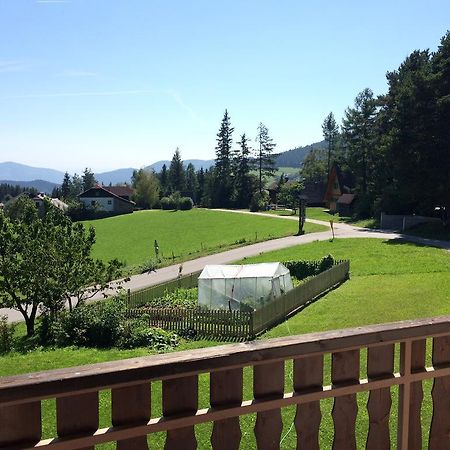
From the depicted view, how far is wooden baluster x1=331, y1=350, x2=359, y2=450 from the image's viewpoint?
9.59 ft

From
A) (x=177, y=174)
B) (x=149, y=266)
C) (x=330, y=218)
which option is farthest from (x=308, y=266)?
(x=177, y=174)

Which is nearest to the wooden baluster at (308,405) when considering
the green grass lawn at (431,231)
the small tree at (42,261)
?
the small tree at (42,261)

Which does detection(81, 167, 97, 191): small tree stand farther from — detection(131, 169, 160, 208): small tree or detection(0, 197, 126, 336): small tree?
detection(0, 197, 126, 336): small tree

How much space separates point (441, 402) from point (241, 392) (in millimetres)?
1524

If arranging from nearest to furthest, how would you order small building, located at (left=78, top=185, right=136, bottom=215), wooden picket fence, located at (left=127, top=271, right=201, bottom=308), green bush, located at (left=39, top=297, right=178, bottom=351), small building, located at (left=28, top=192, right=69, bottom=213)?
1. green bush, located at (left=39, top=297, right=178, bottom=351)
2. small building, located at (left=28, top=192, right=69, bottom=213)
3. wooden picket fence, located at (left=127, top=271, right=201, bottom=308)
4. small building, located at (left=78, top=185, right=136, bottom=215)

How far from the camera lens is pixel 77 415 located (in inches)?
91.4

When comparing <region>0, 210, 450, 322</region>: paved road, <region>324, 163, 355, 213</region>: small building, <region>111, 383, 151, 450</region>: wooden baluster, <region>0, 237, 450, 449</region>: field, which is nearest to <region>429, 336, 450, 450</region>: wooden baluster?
<region>111, 383, 151, 450</region>: wooden baluster

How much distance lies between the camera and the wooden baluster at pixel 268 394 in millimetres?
2697

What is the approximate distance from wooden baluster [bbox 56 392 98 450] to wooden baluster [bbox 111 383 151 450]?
10 centimetres

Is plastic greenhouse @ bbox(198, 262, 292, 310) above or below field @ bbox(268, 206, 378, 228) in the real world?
below

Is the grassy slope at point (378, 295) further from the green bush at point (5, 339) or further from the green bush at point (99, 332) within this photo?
the green bush at point (5, 339)

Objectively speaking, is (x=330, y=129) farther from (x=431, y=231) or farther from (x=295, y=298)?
(x=295, y=298)

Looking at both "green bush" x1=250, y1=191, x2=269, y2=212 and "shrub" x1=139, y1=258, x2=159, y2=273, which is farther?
"green bush" x1=250, y1=191, x2=269, y2=212

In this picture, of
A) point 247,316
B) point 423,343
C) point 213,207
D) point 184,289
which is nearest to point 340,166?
point 213,207
